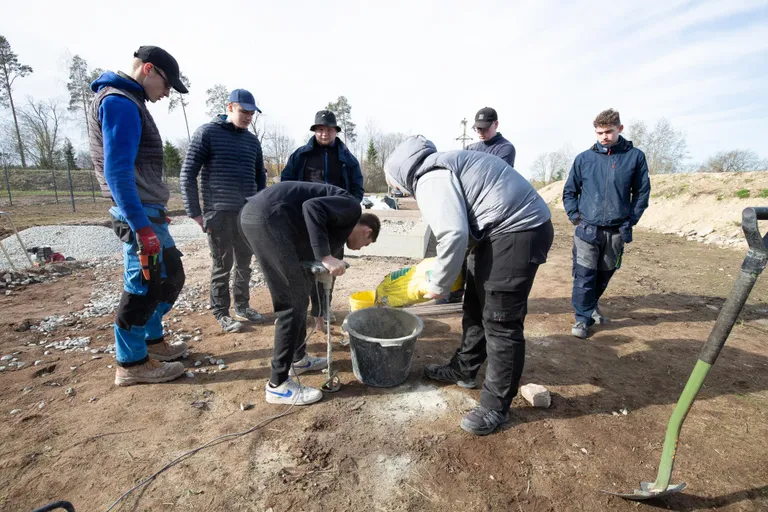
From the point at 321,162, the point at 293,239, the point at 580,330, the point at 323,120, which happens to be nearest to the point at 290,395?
the point at 293,239

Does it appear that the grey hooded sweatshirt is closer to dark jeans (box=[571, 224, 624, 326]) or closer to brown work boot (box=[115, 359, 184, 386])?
dark jeans (box=[571, 224, 624, 326])

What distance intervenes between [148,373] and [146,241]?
3.33 ft

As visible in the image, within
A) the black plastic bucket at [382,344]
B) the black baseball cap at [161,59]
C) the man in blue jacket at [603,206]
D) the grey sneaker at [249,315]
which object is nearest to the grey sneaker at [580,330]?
the man in blue jacket at [603,206]

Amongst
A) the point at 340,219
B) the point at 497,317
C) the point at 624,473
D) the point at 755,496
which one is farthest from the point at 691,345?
the point at 340,219

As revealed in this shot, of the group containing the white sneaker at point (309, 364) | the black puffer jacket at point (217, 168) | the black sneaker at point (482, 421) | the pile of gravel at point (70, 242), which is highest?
the black puffer jacket at point (217, 168)

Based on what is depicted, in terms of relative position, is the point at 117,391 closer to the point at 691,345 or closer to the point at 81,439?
the point at 81,439

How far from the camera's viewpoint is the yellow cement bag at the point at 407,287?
2.34 m

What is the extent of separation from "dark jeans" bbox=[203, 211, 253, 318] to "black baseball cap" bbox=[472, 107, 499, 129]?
2652 millimetres

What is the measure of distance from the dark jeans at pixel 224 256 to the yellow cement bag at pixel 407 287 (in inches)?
62.9

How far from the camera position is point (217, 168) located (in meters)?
3.33

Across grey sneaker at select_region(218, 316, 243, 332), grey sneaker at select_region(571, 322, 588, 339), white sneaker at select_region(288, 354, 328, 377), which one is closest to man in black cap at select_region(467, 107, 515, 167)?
grey sneaker at select_region(571, 322, 588, 339)

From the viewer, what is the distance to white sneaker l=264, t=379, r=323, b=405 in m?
2.45

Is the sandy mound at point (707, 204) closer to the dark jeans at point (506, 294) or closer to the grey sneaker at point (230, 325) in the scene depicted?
the dark jeans at point (506, 294)

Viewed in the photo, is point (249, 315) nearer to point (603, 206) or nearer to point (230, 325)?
point (230, 325)
